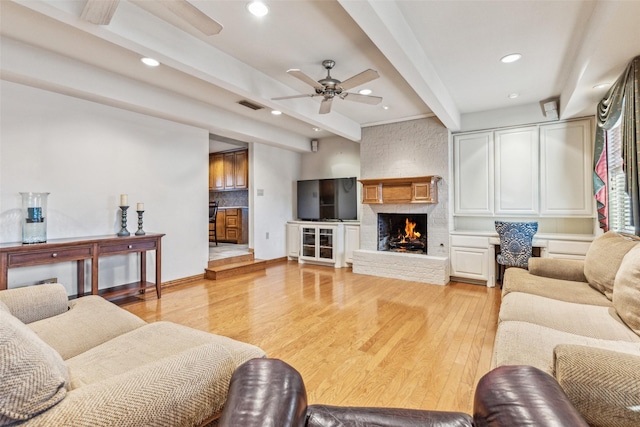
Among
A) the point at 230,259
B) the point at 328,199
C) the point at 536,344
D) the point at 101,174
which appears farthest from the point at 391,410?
the point at 328,199

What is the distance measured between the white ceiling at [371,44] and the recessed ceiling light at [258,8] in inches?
1.9

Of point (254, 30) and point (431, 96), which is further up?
point (254, 30)

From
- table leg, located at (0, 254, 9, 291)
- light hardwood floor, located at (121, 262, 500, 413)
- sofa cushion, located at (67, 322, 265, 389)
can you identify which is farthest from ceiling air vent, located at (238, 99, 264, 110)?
sofa cushion, located at (67, 322, 265, 389)

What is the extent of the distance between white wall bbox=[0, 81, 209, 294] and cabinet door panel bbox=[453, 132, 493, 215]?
4.03 m

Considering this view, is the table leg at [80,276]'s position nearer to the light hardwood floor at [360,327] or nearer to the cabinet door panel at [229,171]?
the light hardwood floor at [360,327]

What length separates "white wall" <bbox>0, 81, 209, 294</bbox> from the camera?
10.5ft

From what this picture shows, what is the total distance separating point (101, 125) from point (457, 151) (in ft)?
16.3

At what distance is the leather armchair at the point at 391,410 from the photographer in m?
0.86

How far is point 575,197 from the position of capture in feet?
13.7

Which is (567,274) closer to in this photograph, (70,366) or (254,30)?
(254,30)

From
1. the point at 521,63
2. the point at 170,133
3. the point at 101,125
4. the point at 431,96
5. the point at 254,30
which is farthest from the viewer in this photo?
the point at 170,133

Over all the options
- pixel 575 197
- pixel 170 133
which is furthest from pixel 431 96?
pixel 170 133

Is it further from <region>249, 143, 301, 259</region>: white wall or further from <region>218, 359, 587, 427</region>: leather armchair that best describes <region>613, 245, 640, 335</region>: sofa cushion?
<region>249, 143, 301, 259</region>: white wall

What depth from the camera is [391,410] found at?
1.03 meters
